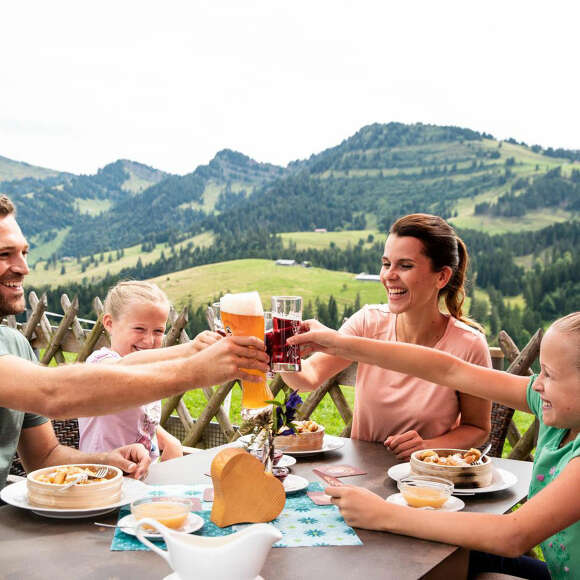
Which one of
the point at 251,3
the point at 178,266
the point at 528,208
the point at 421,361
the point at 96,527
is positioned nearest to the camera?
the point at 96,527

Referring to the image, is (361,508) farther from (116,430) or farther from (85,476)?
(116,430)

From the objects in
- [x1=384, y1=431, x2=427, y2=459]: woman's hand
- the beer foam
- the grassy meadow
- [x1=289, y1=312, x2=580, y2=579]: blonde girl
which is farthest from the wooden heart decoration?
the grassy meadow

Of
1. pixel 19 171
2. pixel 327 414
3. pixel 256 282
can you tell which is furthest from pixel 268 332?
pixel 19 171

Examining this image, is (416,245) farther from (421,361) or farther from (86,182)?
(86,182)

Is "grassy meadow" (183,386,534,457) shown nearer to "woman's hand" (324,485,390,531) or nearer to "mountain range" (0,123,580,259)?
"woman's hand" (324,485,390,531)

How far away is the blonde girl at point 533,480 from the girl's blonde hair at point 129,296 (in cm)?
94

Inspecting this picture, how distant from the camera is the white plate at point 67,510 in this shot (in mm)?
1728

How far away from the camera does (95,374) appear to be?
5.94 feet

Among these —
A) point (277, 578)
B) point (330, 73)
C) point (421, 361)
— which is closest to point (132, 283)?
point (421, 361)

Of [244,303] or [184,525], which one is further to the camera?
[244,303]

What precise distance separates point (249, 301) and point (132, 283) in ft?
4.73

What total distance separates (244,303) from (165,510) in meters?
0.60

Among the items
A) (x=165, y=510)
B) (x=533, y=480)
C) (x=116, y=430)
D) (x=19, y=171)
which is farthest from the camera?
(x=19, y=171)

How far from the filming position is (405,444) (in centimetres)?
248
